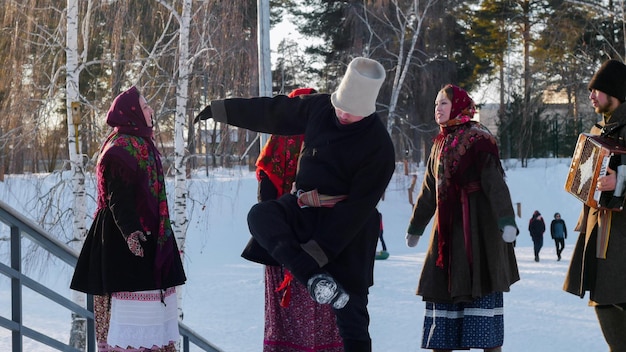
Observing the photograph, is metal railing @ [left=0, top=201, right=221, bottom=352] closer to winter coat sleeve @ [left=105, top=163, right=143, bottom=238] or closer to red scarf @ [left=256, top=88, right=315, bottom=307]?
winter coat sleeve @ [left=105, top=163, right=143, bottom=238]

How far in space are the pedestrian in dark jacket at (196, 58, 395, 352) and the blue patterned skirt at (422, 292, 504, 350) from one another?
3.92ft

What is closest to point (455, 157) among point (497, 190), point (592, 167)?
point (497, 190)

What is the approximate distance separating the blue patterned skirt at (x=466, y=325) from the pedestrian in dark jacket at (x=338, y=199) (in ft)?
3.92

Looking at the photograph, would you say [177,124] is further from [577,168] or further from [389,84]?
[389,84]

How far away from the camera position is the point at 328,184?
12.2ft

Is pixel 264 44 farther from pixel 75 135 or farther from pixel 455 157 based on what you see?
pixel 455 157

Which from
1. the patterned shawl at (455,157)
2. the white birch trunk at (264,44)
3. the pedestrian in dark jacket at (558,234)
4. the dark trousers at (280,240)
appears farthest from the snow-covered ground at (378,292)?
the dark trousers at (280,240)

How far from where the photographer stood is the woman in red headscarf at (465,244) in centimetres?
479

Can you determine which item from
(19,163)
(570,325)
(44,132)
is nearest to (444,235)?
(570,325)

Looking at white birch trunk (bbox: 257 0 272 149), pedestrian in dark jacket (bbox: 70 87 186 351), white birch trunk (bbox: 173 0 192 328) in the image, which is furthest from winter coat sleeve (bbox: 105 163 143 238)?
white birch trunk (bbox: 257 0 272 149)

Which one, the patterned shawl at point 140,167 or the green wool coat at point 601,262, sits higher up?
the patterned shawl at point 140,167

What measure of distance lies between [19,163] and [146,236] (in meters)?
9.16

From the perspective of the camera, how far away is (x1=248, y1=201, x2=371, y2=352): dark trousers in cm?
351

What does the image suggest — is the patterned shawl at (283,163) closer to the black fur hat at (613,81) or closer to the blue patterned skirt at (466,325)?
the blue patterned skirt at (466,325)
